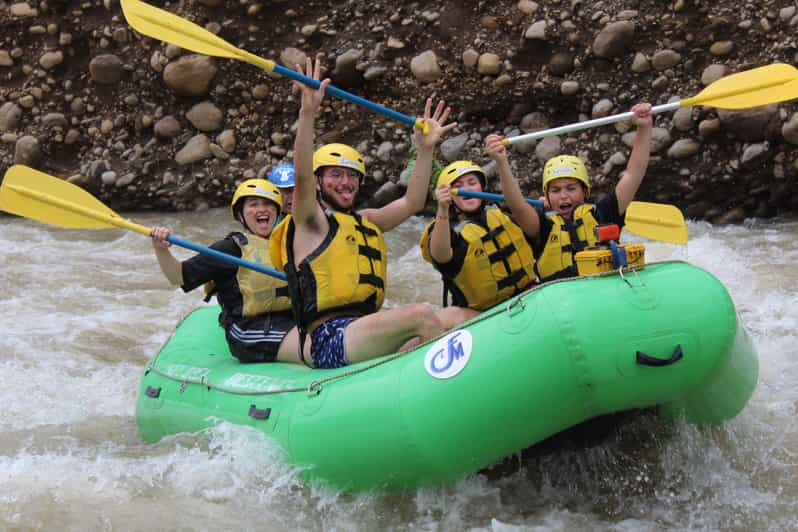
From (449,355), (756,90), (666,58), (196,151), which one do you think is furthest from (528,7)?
(449,355)

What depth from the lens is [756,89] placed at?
419 cm

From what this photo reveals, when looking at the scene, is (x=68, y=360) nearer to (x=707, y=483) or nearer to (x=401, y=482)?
(x=401, y=482)

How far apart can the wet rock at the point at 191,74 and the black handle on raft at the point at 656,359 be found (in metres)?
6.69

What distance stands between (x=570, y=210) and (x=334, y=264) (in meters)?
1.19

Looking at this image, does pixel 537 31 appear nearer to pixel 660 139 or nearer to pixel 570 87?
pixel 570 87

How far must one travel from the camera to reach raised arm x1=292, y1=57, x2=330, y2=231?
11.2 ft

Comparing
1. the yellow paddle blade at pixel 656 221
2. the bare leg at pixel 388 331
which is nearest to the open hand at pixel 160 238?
the bare leg at pixel 388 331

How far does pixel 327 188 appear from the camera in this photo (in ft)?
12.7

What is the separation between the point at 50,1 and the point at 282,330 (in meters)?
6.83

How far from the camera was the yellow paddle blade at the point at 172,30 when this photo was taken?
4207 millimetres

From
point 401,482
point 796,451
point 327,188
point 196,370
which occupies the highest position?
point 327,188

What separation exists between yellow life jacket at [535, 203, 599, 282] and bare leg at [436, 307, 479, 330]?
37 cm

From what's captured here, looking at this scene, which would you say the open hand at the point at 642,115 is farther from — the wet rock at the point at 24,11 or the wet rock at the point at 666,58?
the wet rock at the point at 24,11

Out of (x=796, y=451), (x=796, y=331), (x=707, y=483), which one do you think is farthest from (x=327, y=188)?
(x=796, y=331)
